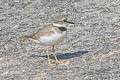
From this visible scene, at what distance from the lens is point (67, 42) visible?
31.9 ft

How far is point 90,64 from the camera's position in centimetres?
814

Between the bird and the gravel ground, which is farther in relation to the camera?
the bird

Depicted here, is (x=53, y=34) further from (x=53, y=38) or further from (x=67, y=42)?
(x=67, y=42)

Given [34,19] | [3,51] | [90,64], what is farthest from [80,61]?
[34,19]

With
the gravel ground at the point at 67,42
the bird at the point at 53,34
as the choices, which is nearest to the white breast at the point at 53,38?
the bird at the point at 53,34

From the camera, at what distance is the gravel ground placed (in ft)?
25.6

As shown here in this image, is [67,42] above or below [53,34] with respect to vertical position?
below

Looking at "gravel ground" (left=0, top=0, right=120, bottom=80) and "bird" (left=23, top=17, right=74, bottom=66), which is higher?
"bird" (left=23, top=17, right=74, bottom=66)

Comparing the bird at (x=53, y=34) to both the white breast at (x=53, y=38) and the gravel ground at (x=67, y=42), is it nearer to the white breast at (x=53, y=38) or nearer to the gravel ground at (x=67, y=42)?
the white breast at (x=53, y=38)

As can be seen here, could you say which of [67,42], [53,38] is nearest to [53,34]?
[53,38]

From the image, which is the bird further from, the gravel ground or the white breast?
the gravel ground

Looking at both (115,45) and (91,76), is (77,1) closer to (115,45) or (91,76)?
(115,45)

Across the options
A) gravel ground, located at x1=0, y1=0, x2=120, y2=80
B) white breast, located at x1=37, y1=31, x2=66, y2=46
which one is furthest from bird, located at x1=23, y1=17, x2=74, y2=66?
gravel ground, located at x1=0, y1=0, x2=120, y2=80

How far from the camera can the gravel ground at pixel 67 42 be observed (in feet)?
25.6
